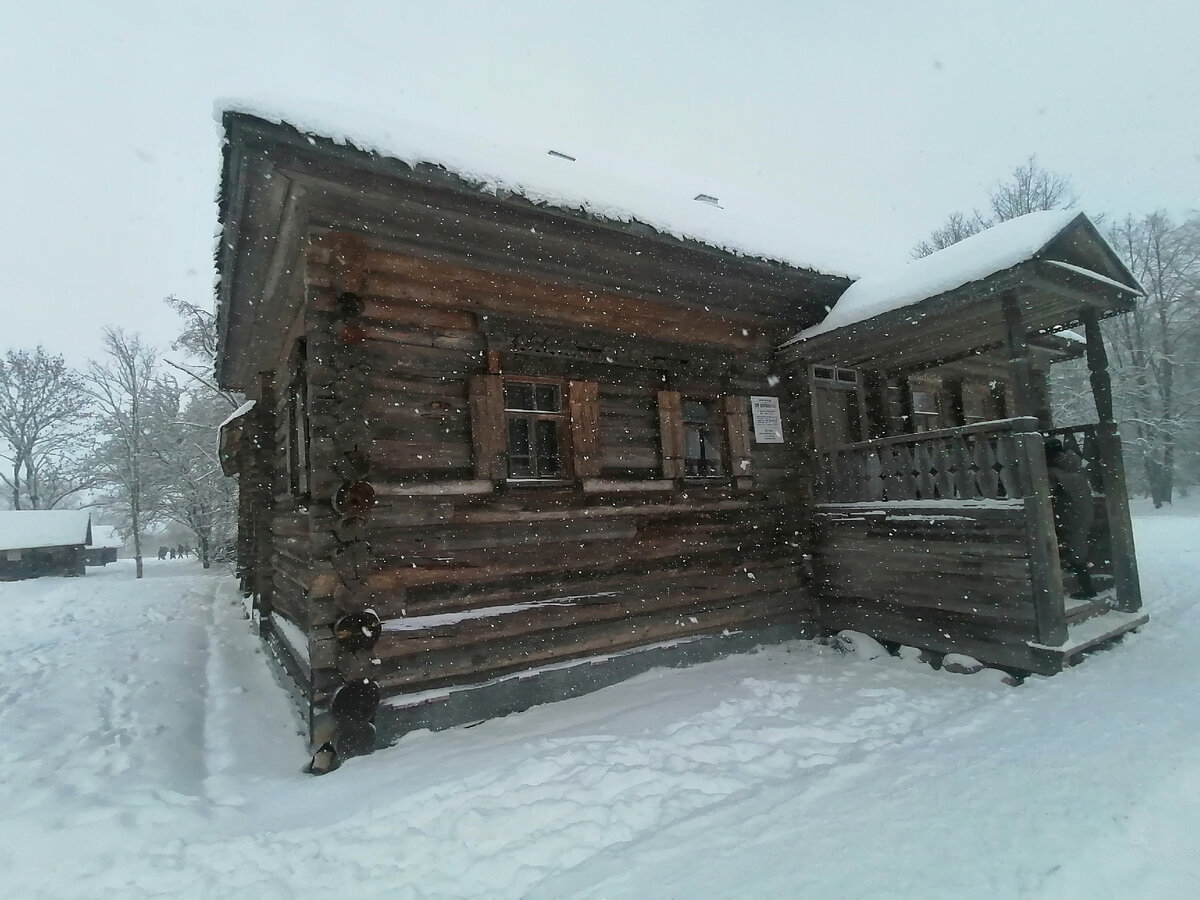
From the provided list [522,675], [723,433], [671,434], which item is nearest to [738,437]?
[723,433]

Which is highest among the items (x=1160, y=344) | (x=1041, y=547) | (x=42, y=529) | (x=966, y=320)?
(x=1160, y=344)

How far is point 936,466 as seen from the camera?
675 centimetres

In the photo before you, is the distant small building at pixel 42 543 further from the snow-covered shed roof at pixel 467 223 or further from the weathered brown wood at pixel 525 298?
the weathered brown wood at pixel 525 298

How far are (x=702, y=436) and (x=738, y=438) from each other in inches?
17.3

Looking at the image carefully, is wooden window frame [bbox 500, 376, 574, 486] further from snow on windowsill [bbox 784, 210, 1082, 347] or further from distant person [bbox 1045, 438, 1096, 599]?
distant person [bbox 1045, 438, 1096, 599]

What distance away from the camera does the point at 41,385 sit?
3459 centimetres

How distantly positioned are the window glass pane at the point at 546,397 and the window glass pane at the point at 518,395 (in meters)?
0.08

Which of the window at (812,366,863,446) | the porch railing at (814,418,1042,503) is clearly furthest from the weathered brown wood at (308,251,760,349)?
the porch railing at (814,418,1042,503)

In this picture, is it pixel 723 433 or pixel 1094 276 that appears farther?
pixel 723 433

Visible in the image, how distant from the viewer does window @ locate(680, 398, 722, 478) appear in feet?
24.5

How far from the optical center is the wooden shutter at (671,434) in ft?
22.2

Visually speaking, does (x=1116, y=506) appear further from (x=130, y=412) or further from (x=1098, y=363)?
(x=130, y=412)

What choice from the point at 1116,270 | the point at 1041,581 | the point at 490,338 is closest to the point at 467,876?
the point at 490,338

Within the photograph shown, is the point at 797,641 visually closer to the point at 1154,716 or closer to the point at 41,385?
the point at 1154,716
